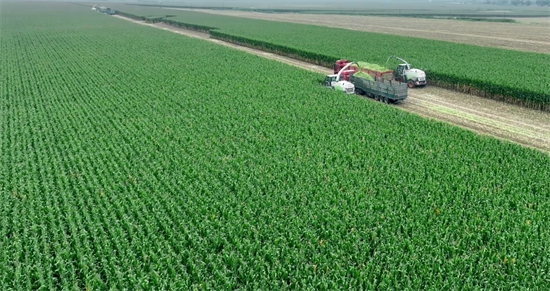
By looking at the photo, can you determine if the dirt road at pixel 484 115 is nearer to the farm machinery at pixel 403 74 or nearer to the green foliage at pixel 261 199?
the farm machinery at pixel 403 74

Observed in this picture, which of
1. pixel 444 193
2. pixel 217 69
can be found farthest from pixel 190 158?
pixel 217 69

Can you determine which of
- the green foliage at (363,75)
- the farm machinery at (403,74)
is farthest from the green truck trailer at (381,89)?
the farm machinery at (403,74)

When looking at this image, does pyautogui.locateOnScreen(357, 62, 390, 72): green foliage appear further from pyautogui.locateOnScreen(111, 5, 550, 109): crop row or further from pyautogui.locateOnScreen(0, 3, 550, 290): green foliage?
pyautogui.locateOnScreen(111, 5, 550, 109): crop row

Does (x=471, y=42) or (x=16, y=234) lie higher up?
(x=471, y=42)

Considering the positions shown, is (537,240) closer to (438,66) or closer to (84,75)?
(438,66)

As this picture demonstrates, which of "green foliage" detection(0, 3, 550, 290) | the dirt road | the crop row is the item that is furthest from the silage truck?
the crop row

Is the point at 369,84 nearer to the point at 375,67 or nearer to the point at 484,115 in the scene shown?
the point at 375,67

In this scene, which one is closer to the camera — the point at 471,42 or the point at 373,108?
the point at 373,108
